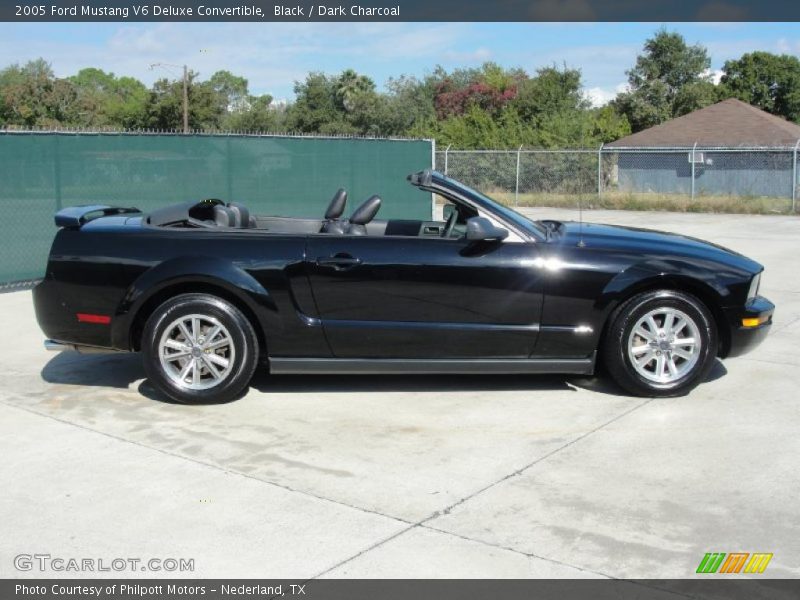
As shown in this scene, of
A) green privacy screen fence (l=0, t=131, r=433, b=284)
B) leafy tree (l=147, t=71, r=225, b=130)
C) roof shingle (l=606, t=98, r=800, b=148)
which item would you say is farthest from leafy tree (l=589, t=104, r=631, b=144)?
green privacy screen fence (l=0, t=131, r=433, b=284)

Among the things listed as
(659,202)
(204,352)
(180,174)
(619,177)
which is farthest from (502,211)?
(619,177)

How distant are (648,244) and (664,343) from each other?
70 cm

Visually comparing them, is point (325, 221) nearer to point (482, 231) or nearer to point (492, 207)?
point (492, 207)

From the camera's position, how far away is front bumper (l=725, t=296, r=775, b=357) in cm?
627

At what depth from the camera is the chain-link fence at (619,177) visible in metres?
26.6

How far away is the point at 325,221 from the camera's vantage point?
23.6 ft

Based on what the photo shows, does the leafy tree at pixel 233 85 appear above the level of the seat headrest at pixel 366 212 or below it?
above

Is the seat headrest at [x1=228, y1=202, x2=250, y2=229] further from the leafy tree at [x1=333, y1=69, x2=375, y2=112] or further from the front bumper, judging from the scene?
the leafy tree at [x1=333, y1=69, x2=375, y2=112]

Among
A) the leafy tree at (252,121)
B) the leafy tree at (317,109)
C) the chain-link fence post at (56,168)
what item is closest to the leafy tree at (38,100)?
the leafy tree at (252,121)

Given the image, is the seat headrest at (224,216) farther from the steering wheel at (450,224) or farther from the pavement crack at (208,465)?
A: the pavement crack at (208,465)

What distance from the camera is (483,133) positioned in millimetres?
41500

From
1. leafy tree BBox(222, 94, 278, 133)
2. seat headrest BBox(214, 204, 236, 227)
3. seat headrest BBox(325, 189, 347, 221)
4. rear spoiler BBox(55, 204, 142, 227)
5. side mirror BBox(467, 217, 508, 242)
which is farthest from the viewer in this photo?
leafy tree BBox(222, 94, 278, 133)

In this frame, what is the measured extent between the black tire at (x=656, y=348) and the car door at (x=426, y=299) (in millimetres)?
557

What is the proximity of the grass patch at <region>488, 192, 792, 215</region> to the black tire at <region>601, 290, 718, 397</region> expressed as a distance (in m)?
19.8
